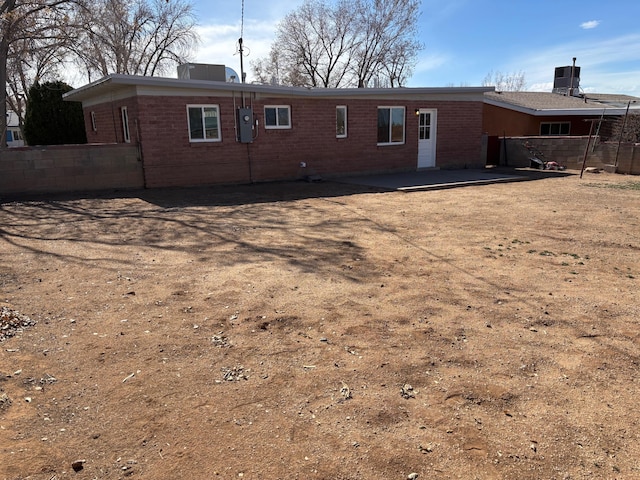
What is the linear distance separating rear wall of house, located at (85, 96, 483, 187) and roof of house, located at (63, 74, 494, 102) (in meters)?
0.22

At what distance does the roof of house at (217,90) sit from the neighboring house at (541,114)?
4.60 meters

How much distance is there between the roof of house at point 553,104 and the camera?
21469 mm

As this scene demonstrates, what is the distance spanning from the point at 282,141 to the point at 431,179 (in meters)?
4.88

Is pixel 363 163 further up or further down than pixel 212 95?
further down

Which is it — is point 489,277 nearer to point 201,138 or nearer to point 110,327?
point 110,327

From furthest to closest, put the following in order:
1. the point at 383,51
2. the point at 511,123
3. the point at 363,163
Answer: the point at 383,51
the point at 511,123
the point at 363,163

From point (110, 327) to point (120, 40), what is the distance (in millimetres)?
31002

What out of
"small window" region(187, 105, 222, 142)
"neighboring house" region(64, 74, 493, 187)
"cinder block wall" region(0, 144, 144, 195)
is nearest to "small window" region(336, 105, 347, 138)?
"neighboring house" region(64, 74, 493, 187)

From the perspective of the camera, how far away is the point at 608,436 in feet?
8.41

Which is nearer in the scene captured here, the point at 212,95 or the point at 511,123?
the point at 212,95

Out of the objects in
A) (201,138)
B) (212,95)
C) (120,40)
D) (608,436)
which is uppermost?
(120,40)

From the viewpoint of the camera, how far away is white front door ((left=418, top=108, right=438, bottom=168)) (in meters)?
17.3

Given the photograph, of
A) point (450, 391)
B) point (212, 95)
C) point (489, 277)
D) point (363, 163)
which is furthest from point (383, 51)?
point (450, 391)

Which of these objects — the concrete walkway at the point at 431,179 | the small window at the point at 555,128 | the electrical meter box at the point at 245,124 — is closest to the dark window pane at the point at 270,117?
the electrical meter box at the point at 245,124
